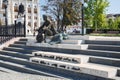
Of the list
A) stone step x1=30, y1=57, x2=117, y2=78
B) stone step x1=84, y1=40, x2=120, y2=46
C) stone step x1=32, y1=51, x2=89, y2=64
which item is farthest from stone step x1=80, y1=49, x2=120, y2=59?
stone step x1=84, y1=40, x2=120, y2=46

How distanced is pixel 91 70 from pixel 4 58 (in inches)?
271

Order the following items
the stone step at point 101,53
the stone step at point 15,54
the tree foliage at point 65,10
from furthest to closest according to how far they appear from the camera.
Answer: the tree foliage at point 65,10 → the stone step at point 15,54 → the stone step at point 101,53

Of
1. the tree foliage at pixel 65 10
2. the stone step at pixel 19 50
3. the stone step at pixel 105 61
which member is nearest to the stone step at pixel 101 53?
the stone step at pixel 105 61

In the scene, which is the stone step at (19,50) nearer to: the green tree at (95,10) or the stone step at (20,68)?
the stone step at (20,68)

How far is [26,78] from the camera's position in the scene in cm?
1023

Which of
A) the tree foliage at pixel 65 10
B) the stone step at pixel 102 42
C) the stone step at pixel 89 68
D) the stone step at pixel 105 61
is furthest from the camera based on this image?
the tree foliage at pixel 65 10

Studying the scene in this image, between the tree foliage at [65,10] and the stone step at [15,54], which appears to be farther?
the tree foliage at [65,10]

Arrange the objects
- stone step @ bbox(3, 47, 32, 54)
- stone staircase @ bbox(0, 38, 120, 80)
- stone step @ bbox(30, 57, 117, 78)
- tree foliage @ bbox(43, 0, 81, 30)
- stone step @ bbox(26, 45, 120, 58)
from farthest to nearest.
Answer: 1. tree foliage @ bbox(43, 0, 81, 30)
2. stone step @ bbox(3, 47, 32, 54)
3. stone step @ bbox(26, 45, 120, 58)
4. stone staircase @ bbox(0, 38, 120, 80)
5. stone step @ bbox(30, 57, 117, 78)

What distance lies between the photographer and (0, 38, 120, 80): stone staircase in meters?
8.96

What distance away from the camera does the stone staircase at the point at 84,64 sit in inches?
353

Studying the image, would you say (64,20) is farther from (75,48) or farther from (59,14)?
(75,48)

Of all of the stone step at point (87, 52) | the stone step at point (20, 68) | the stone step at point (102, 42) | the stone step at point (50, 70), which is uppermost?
the stone step at point (102, 42)

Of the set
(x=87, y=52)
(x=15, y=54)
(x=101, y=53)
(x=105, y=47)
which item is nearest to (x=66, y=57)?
(x=87, y=52)

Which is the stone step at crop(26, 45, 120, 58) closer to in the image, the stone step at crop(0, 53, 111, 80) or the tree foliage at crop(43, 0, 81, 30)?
the stone step at crop(0, 53, 111, 80)
